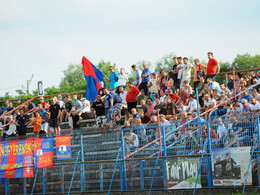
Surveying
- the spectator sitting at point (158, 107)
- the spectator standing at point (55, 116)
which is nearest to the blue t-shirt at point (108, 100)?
Answer: the spectator sitting at point (158, 107)

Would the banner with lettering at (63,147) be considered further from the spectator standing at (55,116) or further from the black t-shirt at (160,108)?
the black t-shirt at (160,108)

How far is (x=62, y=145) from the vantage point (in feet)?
58.1

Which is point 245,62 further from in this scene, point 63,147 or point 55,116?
point 63,147

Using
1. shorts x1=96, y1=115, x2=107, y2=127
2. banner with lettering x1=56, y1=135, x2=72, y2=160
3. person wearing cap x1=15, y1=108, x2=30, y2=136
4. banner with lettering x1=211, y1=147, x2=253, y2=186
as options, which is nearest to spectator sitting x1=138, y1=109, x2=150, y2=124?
shorts x1=96, y1=115, x2=107, y2=127

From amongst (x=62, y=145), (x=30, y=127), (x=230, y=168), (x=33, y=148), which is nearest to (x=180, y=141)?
(x=230, y=168)

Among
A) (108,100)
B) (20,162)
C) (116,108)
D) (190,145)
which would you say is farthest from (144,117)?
(20,162)

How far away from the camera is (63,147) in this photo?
58.0ft

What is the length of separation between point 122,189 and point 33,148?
4.01 metres

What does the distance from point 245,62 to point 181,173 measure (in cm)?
8733

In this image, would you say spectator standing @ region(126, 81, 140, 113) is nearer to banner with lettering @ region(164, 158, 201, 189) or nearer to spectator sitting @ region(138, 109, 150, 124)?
spectator sitting @ region(138, 109, 150, 124)

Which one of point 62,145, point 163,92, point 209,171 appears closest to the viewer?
point 209,171

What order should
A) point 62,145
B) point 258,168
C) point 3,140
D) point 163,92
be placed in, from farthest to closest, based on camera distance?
point 163,92 → point 3,140 → point 62,145 → point 258,168

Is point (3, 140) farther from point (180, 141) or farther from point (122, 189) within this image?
point (180, 141)

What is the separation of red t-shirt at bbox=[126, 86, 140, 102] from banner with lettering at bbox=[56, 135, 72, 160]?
12.9 feet
